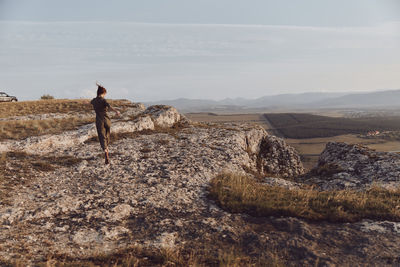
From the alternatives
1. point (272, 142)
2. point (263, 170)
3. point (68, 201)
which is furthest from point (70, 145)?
point (272, 142)

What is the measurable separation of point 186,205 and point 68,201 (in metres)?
4.08

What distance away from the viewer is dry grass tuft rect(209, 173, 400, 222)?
284 inches

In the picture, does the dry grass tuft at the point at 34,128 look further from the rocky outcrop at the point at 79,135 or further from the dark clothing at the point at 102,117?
the dark clothing at the point at 102,117

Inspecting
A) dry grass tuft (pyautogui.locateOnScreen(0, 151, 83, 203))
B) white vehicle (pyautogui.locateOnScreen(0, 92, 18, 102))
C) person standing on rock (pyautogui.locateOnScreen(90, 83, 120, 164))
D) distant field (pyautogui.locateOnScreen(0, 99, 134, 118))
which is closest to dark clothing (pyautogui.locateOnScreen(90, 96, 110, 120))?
person standing on rock (pyautogui.locateOnScreen(90, 83, 120, 164))

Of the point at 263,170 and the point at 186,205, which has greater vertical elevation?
the point at 186,205

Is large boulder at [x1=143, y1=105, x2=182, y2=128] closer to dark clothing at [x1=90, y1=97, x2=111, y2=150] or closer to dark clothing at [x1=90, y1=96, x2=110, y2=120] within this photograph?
dark clothing at [x1=90, y1=97, x2=111, y2=150]

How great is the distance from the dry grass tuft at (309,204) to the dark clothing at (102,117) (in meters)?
5.90

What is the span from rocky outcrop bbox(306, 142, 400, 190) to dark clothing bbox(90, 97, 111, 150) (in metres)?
11.5

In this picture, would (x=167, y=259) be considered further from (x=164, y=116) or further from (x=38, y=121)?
(x=38, y=121)

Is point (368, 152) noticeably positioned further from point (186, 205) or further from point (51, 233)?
point (51, 233)

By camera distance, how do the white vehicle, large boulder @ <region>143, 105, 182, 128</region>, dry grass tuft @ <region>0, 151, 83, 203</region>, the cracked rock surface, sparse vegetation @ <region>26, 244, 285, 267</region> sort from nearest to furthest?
sparse vegetation @ <region>26, 244, 285, 267</region>
the cracked rock surface
dry grass tuft @ <region>0, 151, 83, 203</region>
large boulder @ <region>143, 105, 182, 128</region>
the white vehicle

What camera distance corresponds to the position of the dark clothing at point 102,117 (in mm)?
10750

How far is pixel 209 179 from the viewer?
35.0 ft

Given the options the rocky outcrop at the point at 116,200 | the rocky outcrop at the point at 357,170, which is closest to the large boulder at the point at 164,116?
the rocky outcrop at the point at 116,200
